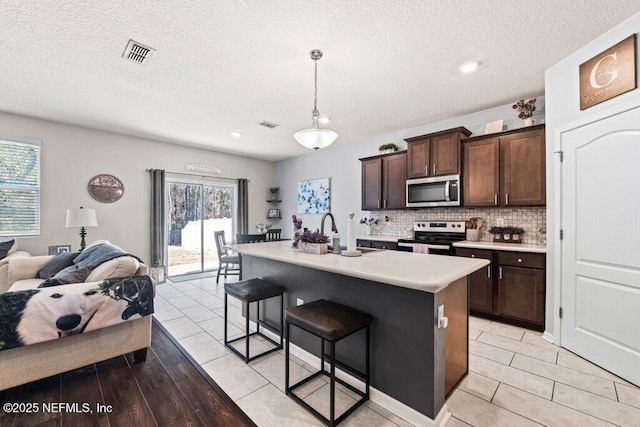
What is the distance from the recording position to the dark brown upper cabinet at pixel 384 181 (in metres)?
4.40

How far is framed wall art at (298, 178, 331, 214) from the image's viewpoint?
597 centimetres

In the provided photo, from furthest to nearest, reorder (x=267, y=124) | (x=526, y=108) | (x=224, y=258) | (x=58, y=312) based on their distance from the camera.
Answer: (x=224, y=258) < (x=267, y=124) < (x=526, y=108) < (x=58, y=312)

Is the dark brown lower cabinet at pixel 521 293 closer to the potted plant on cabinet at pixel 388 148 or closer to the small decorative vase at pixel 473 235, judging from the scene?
the small decorative vase at pixel 473 235

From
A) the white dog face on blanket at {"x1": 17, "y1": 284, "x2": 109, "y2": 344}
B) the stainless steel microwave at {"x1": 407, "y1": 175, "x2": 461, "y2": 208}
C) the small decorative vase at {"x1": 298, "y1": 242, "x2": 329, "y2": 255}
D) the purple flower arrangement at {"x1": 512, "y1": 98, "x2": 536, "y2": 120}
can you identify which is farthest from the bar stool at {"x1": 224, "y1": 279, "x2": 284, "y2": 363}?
the purple flower arrangement at {"x1": 512, "y1": 98, "x2": 536, "y2": 120}

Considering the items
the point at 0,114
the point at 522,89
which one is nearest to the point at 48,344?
the point at 0,114

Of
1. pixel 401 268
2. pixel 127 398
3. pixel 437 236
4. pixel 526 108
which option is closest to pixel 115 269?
pixel 127 398

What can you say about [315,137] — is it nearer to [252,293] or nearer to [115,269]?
[252,293]

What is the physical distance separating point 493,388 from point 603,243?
1.53 meters

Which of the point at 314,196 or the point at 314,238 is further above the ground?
the point at 314,196

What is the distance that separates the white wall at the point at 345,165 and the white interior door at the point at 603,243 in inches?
44.3

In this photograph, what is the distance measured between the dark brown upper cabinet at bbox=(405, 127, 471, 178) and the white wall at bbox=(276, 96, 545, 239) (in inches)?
15.4

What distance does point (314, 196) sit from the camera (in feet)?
20.3

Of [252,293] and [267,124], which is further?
[267,124]

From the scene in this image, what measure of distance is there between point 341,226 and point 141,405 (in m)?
4.30
